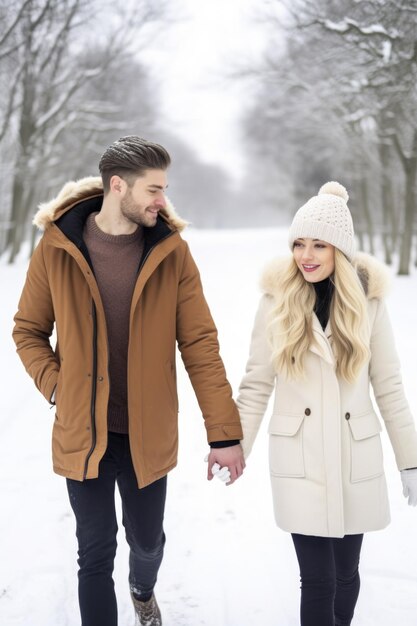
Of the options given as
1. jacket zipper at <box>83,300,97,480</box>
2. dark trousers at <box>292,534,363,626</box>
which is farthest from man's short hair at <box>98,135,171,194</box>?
dark trousers at <box>292,534,363,626</box>

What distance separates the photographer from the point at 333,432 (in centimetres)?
252

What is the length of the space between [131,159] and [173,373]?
0.93 metres

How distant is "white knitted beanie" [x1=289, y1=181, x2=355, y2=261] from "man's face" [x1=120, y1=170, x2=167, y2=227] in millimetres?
588

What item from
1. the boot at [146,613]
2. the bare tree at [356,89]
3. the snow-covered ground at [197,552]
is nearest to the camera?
the boot at [146,613]

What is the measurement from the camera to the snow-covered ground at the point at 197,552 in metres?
3.22

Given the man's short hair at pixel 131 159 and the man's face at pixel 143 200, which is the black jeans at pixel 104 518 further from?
the man's short hair at pixel 131 159

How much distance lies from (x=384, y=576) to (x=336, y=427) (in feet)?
5.00

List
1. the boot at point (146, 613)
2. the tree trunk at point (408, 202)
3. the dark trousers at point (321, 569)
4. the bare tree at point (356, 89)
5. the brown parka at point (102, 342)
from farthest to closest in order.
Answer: the tree trunk at point (408, 202), the bare tree at point (356, 89), the boot at point (146, 613), the brown parka at point (102, 342), the dark trousers at point (321, 569)

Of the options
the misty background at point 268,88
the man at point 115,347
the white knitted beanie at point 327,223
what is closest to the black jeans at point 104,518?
the man at point 115,347

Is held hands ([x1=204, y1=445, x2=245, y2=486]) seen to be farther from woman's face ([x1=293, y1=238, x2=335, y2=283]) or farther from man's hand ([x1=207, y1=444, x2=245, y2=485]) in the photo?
woman's face ([x1=293, y1=238, x2=335, y2=283])

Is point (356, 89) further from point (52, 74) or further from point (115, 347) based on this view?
point (115, 347)

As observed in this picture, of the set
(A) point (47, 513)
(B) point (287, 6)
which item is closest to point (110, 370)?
(A) point (47, 513)

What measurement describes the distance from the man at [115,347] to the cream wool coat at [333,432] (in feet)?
0.84

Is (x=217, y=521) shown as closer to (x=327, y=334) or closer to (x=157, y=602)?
(x=157, y=602)
